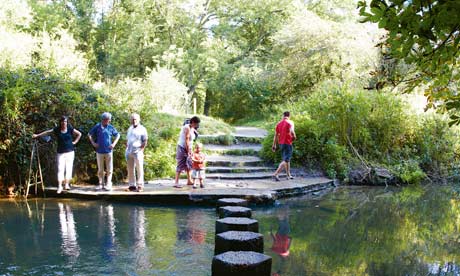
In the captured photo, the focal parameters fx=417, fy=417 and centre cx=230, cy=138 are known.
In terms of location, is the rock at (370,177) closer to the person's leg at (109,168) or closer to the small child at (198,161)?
the small child at (198,161)

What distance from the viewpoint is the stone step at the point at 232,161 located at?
12.8 m

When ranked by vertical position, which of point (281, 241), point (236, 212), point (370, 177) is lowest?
point (281, 241)

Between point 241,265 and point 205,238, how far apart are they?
2.70 metres

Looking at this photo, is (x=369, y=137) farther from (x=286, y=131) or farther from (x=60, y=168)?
(x=60, y=168)

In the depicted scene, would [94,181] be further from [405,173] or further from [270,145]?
[405,173]

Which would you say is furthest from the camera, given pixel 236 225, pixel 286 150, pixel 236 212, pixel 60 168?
pixel 286 150

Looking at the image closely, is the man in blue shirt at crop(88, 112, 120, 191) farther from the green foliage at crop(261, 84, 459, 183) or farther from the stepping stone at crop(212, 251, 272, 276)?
the stepping stone at crop(212, 251, 272, 276)

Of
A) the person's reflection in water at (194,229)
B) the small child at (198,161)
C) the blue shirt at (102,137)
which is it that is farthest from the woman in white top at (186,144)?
the person's reflection in water at (194,229)

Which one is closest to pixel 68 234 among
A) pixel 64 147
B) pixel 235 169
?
pixel 64 147

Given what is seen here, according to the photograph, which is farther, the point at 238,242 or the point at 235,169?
the point at 235,169

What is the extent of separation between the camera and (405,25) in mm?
2623

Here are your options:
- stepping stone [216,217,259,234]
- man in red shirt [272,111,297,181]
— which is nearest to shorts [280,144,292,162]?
man in red shirt [272,111,297,181]

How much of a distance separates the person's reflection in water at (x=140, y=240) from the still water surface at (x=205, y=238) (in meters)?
0.01

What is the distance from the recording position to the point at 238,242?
14.7ft
